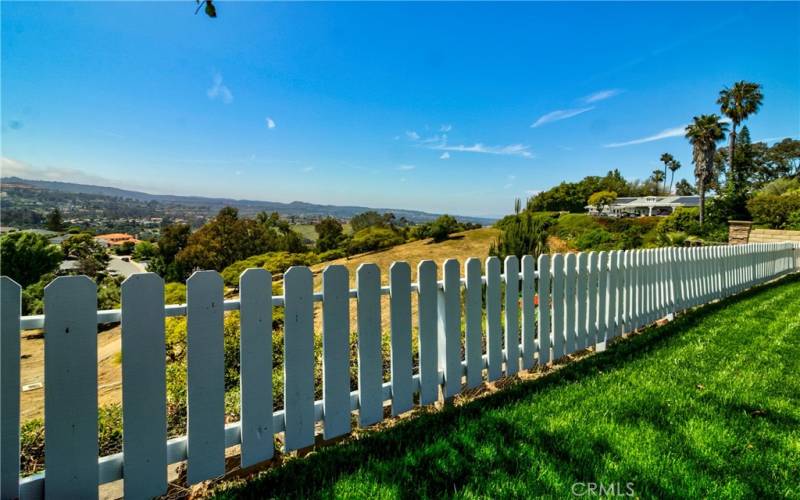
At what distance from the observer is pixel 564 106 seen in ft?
68.2

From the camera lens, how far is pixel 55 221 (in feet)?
11.3

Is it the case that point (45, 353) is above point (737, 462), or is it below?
above

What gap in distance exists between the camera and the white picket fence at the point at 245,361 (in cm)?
151

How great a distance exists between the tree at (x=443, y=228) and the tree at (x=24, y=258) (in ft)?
58.7

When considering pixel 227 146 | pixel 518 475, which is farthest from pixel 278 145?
pixel 518 475

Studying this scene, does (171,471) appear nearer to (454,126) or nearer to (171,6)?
(171,6)

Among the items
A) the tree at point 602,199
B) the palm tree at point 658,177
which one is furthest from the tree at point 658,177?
the tree at point 602,199

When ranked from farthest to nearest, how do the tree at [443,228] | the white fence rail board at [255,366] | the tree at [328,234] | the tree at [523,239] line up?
the tree at [328,234]
the tree at [443,228]
the tree at [523,239]
the white fence rail board at [255,366]

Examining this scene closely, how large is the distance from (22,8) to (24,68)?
102 cm

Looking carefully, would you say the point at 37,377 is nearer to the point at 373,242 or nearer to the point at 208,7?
the point at 208,7

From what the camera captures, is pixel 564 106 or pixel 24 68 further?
pixel 564 106

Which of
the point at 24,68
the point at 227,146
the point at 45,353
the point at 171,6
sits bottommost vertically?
the point at 45,353

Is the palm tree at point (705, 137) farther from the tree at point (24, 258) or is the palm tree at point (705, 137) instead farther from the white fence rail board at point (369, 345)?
the tree at point (24, 258)

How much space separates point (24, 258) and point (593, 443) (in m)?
4.16
